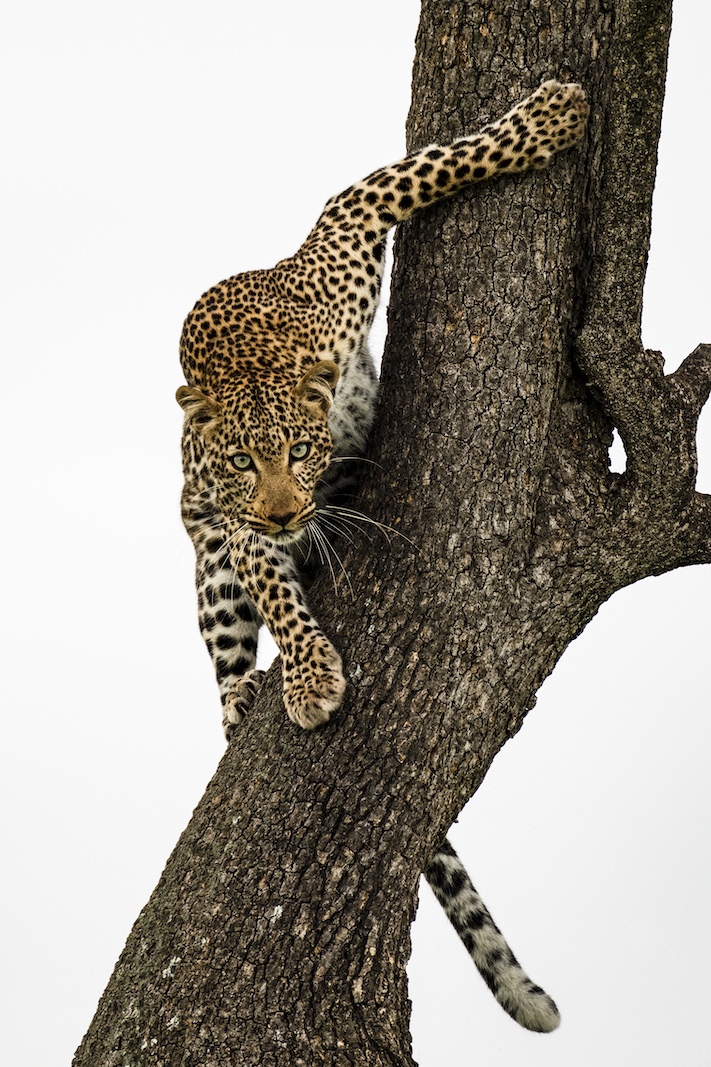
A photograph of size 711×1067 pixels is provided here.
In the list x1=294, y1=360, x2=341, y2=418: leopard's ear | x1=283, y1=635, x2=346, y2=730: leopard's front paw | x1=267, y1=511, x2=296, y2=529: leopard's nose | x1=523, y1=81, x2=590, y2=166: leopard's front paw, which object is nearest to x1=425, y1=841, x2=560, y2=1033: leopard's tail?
x1=283, y1=635, x2=346, y2=730: leopard's front paw

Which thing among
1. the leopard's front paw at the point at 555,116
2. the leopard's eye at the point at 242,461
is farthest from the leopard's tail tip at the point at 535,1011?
the leopard's front paw at the point at 555,116

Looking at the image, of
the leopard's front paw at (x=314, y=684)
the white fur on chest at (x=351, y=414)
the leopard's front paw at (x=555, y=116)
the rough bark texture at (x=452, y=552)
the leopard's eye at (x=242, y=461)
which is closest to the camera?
the rough bark texture at (x=452, y=552)

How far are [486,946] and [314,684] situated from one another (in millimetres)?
1727

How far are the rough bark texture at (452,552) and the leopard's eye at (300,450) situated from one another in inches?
12.9

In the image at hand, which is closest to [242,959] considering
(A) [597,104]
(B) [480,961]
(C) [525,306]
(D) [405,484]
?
(B) [480,961]

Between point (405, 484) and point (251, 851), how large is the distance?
164cm

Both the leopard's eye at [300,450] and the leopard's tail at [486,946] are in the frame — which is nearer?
the leopard's eye at [300,450]

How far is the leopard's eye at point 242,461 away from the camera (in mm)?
6238

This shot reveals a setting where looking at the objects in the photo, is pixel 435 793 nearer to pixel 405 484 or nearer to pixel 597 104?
pixel 405 484

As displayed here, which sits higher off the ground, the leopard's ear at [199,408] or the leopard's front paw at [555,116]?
the leopard's front paw at [555,116]

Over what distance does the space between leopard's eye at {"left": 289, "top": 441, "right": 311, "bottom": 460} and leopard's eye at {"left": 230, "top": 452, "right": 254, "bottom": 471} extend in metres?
0.17

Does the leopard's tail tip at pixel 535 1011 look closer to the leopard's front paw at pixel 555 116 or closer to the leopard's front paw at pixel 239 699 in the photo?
the leopard's front paw at pixel 239 699

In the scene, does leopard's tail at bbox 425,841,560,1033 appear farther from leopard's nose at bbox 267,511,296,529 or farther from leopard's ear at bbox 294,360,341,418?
leopard's ear at bbox 294,360,341,418

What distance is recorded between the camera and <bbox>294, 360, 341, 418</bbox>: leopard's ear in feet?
20.5
